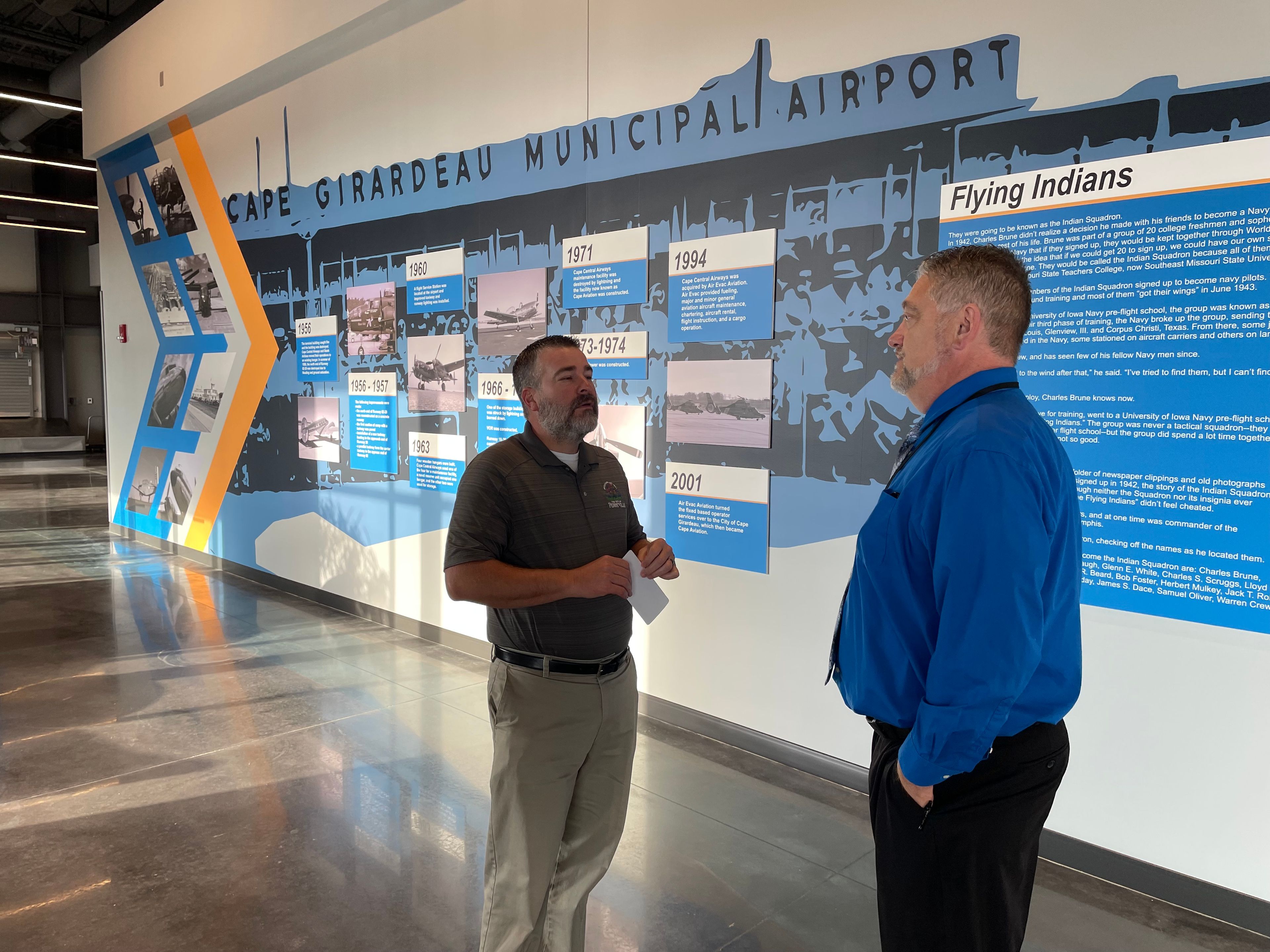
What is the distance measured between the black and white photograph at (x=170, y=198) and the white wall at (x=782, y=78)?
3.82 ft

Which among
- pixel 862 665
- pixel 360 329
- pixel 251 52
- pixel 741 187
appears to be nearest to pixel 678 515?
pixel 741 187

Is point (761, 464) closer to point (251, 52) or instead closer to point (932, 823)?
point (932, 823)

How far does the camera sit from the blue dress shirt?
50.5 inches

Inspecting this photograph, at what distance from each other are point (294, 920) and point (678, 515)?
2350mm

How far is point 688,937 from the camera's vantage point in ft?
8.17

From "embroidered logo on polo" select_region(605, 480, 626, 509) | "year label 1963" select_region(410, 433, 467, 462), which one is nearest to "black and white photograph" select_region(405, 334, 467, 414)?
"year label 1963" select_region(410, 433, 467, 462)

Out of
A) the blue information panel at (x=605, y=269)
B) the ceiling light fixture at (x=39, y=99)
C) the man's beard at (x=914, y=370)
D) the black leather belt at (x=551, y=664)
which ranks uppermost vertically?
the ceiling light fixture at (x=39, y=99)

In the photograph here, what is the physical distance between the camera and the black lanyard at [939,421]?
4.74 ft

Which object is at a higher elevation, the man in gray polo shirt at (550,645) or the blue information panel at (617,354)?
the blue information panel at (617,354)

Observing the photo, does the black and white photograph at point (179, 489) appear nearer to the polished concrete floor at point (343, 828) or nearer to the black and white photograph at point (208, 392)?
the black and white photograph at point (208, 392)

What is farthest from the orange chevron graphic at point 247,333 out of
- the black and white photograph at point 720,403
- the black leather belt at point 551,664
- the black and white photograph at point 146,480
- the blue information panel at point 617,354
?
the black leather belt at point 551,664

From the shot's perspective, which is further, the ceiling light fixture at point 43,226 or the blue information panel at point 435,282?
the ceiling light fixture at point 43,226

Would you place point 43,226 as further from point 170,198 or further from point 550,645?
point 550,645

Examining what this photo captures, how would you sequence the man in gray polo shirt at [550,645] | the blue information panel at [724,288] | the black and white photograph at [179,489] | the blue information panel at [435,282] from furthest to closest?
the black and white photograph at [179,489], the blue information panel at [435,282], the blue information panel at [724,288], the man in gray polo shirt at [550,645]
